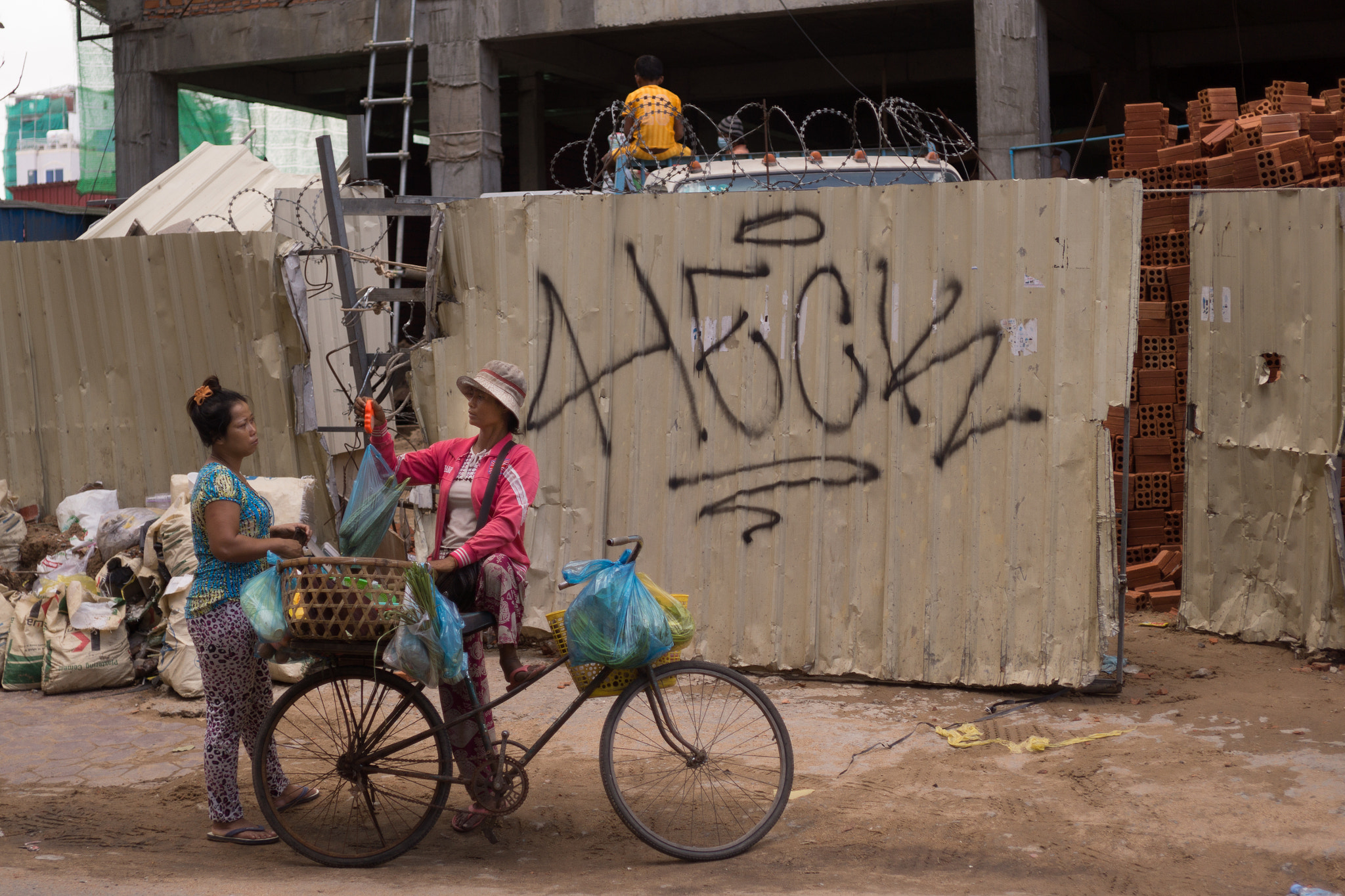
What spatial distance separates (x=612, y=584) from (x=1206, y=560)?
14.3ft

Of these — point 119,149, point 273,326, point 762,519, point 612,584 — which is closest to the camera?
point 612,584

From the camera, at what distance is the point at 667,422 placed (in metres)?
6.27

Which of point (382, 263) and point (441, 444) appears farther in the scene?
point (382, 263)

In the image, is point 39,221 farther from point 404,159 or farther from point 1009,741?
point 1009,741

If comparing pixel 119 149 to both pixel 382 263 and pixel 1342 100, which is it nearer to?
pixel 382 263

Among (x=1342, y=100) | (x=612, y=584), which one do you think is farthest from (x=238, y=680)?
(x=1342, y=100)

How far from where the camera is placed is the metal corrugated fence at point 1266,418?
6176 mm

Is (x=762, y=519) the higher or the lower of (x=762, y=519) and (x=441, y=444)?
the lower

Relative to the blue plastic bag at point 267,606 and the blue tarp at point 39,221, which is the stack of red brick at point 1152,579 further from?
the blue tarp at point 39,221

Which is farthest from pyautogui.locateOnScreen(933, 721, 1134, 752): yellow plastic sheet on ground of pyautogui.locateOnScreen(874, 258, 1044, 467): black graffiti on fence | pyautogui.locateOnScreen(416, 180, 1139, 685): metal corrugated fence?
pyautogui.locateOnScreen(874, 258, 1044, 467): black graffiti on fence

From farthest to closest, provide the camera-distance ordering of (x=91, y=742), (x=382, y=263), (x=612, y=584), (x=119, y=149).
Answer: (x=119, y=149) < (x=382, y=263) < (x=91, y=742) < (x=612, y=584)

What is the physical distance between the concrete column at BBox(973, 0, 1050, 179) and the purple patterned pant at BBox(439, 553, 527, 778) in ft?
31.9

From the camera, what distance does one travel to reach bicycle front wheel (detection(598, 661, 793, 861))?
4055 millimetres

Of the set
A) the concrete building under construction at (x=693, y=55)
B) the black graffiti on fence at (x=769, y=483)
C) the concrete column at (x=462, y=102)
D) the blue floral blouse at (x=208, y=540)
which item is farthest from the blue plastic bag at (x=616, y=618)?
the concrete column at (x=462, y=102)
